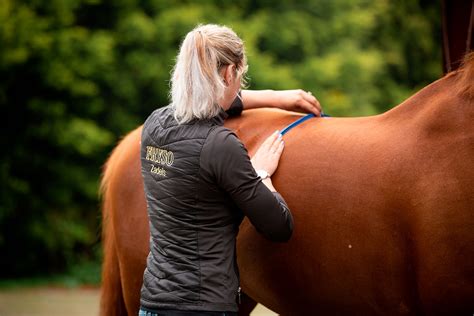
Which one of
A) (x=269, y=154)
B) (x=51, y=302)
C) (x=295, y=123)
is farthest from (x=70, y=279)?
(x=269, y=154)

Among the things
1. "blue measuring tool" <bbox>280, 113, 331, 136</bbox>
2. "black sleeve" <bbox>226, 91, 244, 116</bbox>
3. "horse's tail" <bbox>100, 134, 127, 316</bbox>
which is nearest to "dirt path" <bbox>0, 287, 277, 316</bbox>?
"horse's tail" <bbox>100, 134, 127, 316</bbox>

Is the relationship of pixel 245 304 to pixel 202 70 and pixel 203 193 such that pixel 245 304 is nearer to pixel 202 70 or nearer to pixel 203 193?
pixel 203 193

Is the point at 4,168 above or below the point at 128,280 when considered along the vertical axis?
below

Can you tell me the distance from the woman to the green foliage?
8699 mm

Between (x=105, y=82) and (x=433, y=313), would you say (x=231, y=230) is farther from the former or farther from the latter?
(x=105, y=82)

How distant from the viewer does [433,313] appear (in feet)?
9.41

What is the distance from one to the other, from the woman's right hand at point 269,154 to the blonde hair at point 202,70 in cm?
43

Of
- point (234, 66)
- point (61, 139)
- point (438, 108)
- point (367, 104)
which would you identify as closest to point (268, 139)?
point (234, 66)

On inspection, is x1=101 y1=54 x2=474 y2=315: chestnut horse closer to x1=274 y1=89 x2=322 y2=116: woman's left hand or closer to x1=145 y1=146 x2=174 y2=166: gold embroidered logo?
x1=274 y1=89 x2=322 y2=116: woman's left hand

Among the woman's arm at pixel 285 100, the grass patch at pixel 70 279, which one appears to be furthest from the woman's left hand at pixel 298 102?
the grass patch at pixel 70 279

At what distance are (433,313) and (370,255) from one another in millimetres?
318

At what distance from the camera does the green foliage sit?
457 inches

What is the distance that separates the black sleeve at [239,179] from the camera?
2752 mm

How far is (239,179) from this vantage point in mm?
2752
